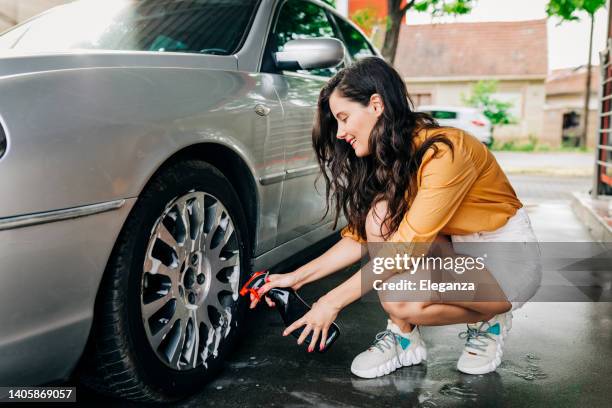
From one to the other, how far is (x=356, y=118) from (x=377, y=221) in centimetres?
40

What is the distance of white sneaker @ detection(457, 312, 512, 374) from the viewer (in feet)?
Answer: 7.20

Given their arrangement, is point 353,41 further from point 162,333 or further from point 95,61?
point 162,333

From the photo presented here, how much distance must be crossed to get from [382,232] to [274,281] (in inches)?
16.7

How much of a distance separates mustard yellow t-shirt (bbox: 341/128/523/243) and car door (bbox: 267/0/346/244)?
713mm

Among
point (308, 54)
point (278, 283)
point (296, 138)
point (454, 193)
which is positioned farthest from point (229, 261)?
point (308, 54)

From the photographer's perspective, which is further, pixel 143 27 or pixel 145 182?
pixel 143 27

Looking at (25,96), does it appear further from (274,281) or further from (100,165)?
(274,281)

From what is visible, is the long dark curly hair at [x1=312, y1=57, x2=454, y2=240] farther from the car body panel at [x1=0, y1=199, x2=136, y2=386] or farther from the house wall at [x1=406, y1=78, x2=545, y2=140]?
the house wall at [x1=406, y1=78, x2=545, y2=140]

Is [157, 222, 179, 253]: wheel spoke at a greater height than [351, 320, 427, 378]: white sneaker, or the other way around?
[157, 222, 179, 253]: wheel spoke

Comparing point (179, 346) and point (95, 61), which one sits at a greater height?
point (95, 61)

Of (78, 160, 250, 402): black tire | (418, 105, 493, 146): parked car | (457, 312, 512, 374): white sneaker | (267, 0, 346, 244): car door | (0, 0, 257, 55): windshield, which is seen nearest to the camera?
(78, 160, 250, 402): black tire

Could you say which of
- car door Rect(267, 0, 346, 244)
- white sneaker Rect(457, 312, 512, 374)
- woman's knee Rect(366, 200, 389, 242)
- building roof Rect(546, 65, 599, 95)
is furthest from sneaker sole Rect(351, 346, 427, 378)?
building roof Rect(546, 65, 599, 95)

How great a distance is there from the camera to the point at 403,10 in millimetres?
8641

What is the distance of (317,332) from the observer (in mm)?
1937
